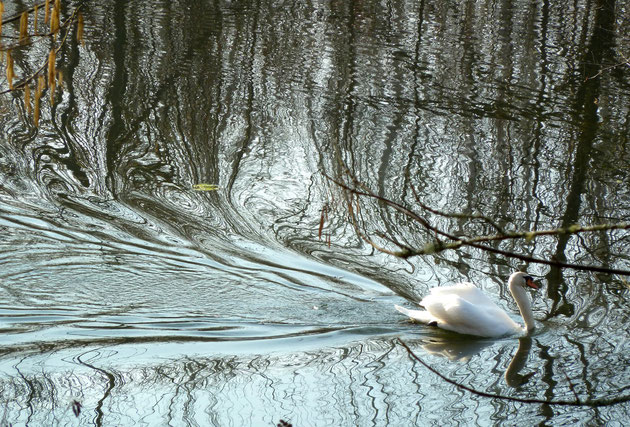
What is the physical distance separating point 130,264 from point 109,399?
1.97 m

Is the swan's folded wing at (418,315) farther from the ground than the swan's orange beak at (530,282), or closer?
closer

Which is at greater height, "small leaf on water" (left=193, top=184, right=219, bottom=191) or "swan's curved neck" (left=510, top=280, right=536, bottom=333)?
"small leaf on water" (left=193, top=184, right=219, bottom=191)

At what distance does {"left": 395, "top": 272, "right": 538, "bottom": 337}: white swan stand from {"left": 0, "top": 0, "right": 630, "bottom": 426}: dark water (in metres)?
0.10

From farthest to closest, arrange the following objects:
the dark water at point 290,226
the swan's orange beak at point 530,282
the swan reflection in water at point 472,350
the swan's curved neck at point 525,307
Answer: the swan's orange beak at point 530,282 < the swan's curved neck at point 525,307 < the swan reflection in water at point 472,350 < the dark water at point 290,226

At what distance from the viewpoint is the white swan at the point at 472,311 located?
5.86 m

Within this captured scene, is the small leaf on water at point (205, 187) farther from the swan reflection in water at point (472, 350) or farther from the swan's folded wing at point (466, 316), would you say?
the swan reflection in water at point (472, 350)

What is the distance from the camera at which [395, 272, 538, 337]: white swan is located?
5863 millimetres

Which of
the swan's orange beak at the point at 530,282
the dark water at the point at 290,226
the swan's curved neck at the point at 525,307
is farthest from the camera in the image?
the swan's orange beak at the point at 530,282

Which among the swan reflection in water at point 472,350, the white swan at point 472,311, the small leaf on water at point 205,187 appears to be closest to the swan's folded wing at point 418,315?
the white swan at point 472,311

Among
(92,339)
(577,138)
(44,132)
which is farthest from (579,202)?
(44,132)

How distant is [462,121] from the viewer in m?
10.5

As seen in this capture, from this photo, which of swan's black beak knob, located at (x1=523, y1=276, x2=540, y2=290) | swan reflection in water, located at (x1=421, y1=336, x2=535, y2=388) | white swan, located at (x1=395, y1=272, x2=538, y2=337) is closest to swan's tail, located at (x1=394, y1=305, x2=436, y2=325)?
white swan, located at (x1=395, y1=272, x2=538, y2=337)

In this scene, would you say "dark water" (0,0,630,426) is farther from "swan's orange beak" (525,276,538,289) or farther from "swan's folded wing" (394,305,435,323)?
"swan's orange beak" (525,276,538,289)

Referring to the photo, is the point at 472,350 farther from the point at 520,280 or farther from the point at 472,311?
the point at 520,280
